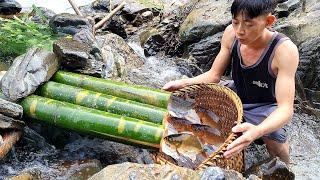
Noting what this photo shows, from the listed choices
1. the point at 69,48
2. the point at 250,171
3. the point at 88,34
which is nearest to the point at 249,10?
the point at 250,171

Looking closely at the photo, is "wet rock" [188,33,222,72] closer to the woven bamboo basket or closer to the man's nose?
the woven bamboo basket

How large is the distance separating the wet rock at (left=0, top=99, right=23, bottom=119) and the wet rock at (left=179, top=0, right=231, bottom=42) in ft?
11.8

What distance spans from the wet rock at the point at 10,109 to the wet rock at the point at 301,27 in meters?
3.67

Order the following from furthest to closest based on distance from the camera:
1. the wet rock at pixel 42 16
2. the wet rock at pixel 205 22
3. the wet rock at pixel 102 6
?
1. the wet rock at pixel 102 6
2. the wet rock at pixel 42 16
3. the wet rock at pixel 205 22

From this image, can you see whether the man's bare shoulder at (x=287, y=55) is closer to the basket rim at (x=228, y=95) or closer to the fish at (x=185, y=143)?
the basket rim at (x=228, y=95)

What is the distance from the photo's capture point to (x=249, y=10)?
132 inches

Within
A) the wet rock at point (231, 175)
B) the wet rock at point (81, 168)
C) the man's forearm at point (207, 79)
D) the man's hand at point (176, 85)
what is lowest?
the wet rock at point (81, 168)

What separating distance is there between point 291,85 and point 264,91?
45 cm

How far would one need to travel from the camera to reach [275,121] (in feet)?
10.9

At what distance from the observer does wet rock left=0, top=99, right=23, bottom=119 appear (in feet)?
13.2

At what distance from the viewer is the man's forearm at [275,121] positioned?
323 cm

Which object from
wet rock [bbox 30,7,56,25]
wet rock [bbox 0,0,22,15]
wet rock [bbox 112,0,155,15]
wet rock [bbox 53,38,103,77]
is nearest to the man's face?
wet rock [bbox 53,38,103,77]

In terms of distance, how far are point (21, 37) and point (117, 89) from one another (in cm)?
246

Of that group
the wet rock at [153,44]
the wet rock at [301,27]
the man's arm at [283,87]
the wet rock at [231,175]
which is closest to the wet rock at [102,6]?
the wet rock at [153,44]
